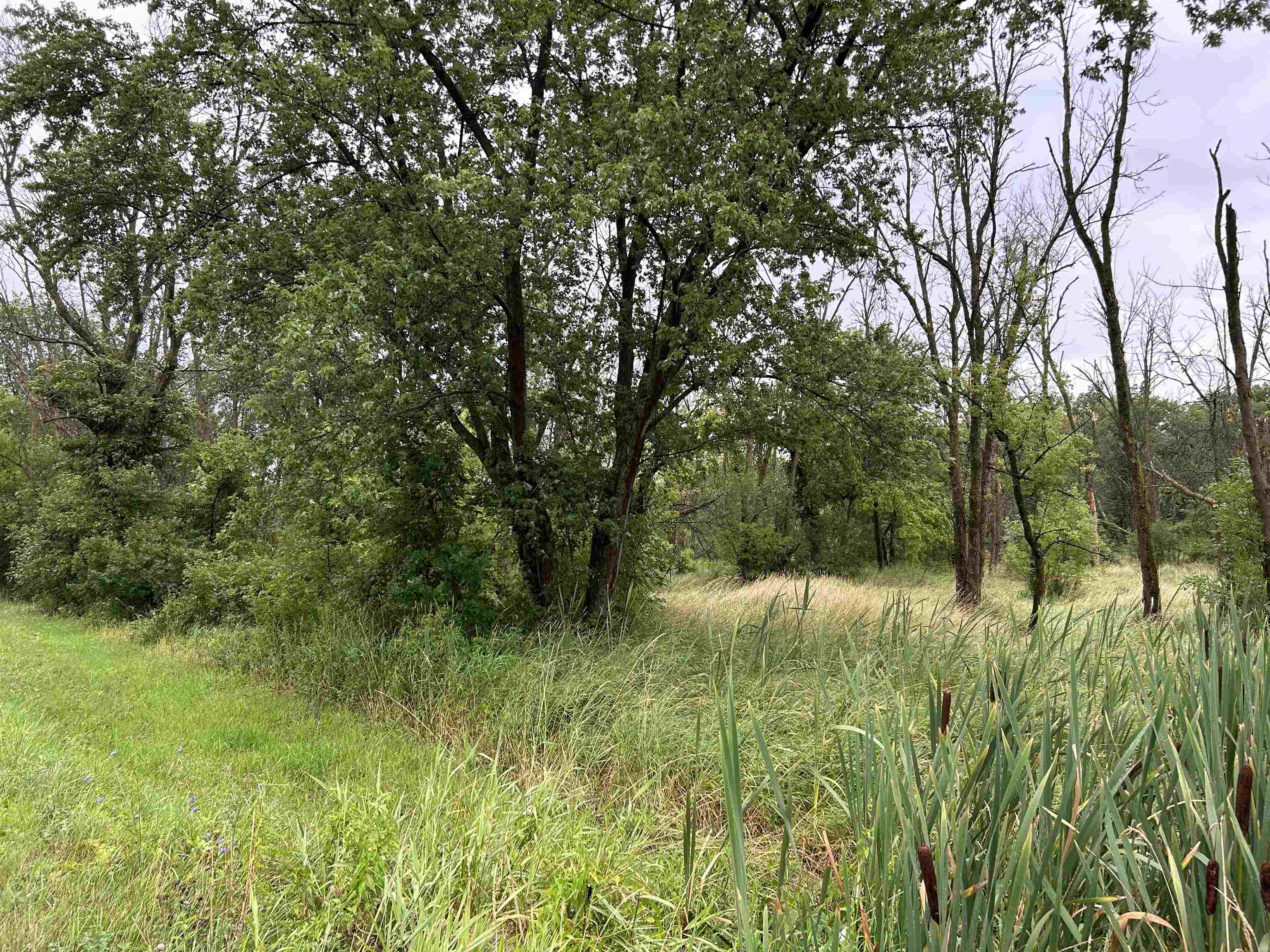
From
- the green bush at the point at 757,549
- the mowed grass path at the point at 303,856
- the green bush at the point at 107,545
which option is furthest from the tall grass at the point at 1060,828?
the green bush at the point at 757,549

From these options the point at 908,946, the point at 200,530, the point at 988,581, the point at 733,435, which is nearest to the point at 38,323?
the point at 200,530

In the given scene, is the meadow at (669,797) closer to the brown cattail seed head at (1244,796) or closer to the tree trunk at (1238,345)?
the brown cattail seed head at (1244,796)

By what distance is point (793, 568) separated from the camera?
21.4 metres

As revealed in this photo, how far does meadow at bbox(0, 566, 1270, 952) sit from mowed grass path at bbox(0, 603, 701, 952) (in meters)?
0.02

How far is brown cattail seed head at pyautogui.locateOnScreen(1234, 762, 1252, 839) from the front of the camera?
103 centimetres

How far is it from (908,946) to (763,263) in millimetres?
7018

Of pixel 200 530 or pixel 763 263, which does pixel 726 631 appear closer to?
pixel 763 263

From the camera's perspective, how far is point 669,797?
3.91 m

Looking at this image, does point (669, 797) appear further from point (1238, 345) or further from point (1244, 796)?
point (1238, 345)

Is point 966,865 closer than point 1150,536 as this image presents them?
Yes

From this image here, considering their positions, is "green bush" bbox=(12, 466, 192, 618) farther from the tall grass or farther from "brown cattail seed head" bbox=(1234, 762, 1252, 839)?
"brown cattail seed head" bbox=(1234, 762, 1252, 839)

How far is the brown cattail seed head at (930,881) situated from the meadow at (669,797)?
12 millimetres

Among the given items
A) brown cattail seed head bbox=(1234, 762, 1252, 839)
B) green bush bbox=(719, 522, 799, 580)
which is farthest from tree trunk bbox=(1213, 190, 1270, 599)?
green bush bbox=(719, 522, 799, 580)

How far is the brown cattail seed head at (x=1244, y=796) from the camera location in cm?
103
